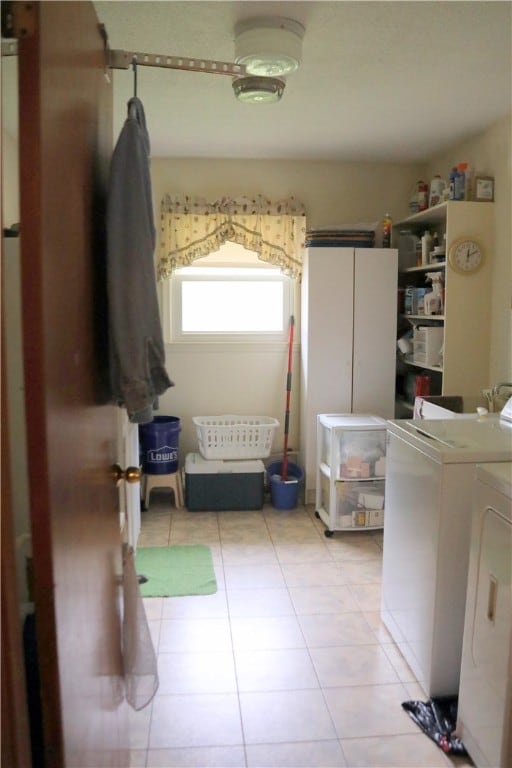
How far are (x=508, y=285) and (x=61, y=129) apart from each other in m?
2.78

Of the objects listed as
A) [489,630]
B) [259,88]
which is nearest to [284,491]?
[489,630]

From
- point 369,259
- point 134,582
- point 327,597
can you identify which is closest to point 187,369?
point 369,259

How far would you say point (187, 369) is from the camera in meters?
4.39

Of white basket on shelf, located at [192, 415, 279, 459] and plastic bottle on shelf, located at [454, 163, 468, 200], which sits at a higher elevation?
plastic bottle on shelf, located at [454, 163, 468, 200]

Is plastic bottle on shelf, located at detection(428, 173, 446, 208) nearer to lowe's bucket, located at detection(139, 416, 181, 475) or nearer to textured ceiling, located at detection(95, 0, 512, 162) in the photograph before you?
textured ceiling, located at detection(95, 0, 512, 162)

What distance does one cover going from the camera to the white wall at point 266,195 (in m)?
4.22

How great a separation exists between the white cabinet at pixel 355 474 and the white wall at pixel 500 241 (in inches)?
31.0

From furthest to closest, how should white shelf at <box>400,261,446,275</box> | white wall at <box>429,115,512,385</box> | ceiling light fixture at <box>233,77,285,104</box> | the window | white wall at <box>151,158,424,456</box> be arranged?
the window, white wall at <box>151,158,424,456</box>, white shelf at <box>400,261,446,275</box>, white wall at <box>429,115,512,385</box>, ceiling light fixture at <box>233,77,285,104</box>

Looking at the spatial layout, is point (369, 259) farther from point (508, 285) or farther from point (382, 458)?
point (382, 458)

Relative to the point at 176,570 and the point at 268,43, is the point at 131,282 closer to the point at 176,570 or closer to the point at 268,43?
the point at 268,43

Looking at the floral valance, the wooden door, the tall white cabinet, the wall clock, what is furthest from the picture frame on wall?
the wooden door

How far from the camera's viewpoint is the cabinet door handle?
68.7 inches

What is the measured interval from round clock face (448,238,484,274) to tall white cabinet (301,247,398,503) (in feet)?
2.29

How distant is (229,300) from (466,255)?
1.73m
